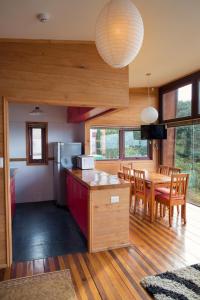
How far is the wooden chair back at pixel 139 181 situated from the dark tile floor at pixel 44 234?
55.0 inches

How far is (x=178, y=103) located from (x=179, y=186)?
2.39 metres

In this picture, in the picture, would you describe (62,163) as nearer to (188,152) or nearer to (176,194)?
(176,194)

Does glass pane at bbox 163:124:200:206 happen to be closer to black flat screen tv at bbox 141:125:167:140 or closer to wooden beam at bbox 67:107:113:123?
black flat screen tv at bbox 141:125:167:140

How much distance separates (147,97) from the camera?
5953 mm

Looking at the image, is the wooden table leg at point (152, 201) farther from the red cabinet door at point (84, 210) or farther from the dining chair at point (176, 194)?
the red cabinet door at point (84, 210)

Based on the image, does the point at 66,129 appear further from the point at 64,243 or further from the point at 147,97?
the point at 64,243

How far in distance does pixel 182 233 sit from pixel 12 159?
3958 mm

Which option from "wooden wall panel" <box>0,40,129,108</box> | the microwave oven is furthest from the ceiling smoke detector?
the microwave oven

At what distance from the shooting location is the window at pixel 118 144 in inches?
221

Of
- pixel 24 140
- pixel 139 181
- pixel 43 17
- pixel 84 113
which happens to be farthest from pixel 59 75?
pixel 24 140

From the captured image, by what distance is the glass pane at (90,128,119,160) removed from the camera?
220 inches

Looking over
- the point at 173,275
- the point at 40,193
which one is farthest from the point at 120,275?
the point at 40,193

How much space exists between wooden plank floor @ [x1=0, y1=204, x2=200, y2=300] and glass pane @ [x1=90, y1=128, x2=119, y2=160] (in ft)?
8.40

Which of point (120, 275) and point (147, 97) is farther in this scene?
point (147, 97)
